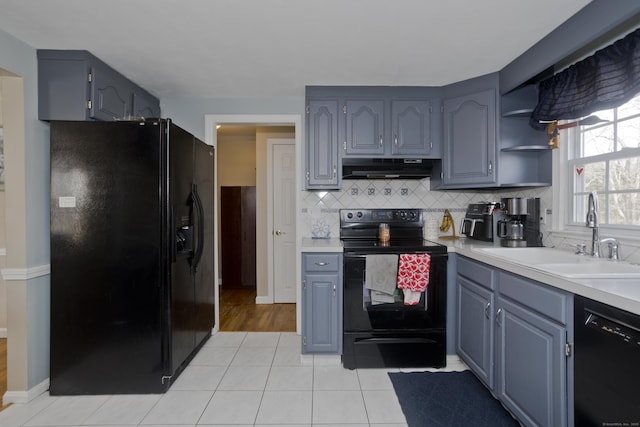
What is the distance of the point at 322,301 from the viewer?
240cm

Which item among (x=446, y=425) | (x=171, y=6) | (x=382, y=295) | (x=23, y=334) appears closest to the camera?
(x=171, y=6)

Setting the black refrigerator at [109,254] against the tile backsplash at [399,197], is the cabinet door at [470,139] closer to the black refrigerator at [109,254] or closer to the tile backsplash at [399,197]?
the tile backsplash at [399,197]

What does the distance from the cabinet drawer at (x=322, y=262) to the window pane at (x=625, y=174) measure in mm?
1758

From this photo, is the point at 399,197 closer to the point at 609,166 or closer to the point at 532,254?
the point at 532,254

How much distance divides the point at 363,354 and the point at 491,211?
1.47 meters

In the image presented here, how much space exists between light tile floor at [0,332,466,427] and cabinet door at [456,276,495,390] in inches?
11.0

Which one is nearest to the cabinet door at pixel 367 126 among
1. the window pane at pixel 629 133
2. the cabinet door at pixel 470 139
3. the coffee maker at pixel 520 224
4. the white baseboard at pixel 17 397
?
the cabinet door at pixel 470 139

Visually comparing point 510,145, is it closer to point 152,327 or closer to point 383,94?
point 383,94

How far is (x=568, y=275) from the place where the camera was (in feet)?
4.37

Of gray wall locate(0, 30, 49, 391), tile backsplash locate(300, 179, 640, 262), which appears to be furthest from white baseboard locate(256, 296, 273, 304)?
gray wall locate(0, 30, 49, 391)

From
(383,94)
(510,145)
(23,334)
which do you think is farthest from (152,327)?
(510,145)

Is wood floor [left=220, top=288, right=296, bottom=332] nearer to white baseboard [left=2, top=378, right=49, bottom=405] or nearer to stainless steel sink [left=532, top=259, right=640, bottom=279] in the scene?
white baseboard [left=2, top=378, right=49, bottom=405]

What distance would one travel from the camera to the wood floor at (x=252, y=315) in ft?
10.5

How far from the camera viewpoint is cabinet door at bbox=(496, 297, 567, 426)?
54.3 inches
